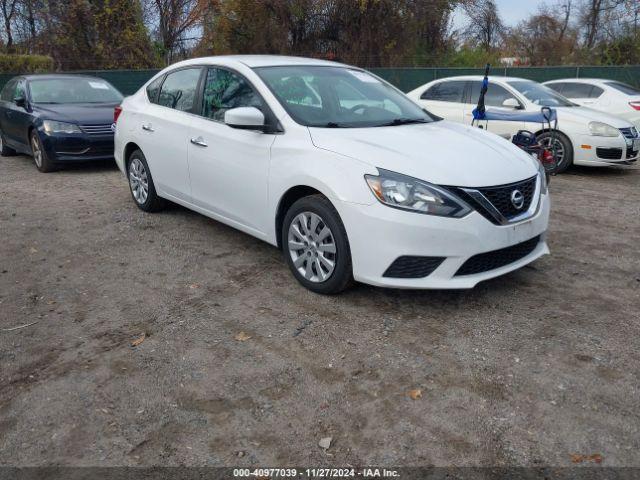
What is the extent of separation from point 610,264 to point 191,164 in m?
3.69

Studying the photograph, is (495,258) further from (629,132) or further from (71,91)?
(71,91)

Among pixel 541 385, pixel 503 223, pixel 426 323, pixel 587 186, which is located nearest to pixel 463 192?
pixel 503 223

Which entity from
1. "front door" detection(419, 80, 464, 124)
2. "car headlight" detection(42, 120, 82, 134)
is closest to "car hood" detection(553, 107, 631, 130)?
"front door" detection(419, 80, 464, 124)

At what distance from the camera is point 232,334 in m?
3.71

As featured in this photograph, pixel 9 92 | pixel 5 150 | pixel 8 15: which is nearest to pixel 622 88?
pixel 9 92

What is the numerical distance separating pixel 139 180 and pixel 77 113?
135 inches

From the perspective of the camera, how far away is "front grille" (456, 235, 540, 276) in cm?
383

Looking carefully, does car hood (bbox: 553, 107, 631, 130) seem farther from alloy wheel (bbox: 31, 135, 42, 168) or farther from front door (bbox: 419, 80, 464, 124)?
alloy wheel (bbox: 31, 135, 42, 168)

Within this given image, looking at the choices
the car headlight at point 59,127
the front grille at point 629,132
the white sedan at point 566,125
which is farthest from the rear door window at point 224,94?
the front grille at point 629,132

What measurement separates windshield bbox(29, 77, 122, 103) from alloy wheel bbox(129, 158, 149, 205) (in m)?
4.04

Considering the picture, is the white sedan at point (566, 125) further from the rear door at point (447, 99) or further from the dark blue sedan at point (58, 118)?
the dark blue sedan at point (58, 118)

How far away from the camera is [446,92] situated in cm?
1038

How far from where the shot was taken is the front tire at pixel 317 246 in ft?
13.0

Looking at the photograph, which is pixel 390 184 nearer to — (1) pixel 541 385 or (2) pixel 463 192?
(2) pixel 463 192
